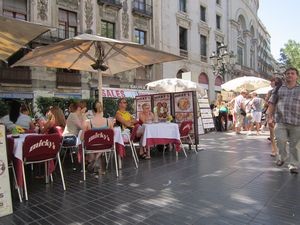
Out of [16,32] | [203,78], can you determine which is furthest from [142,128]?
[203,78]

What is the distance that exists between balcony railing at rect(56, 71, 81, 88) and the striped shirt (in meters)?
17.1

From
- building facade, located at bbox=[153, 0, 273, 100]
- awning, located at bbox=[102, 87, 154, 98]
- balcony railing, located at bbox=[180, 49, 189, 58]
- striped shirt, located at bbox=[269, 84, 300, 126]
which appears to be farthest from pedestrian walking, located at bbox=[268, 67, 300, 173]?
balcony railing, located at bbox=[180, 49, 189, 58]

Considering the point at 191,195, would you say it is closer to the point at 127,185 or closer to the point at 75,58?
the point at 127,185

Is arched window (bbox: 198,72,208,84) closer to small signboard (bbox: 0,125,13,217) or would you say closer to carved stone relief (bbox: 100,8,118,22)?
carved stone relief (bbox: 100,8,118,22)

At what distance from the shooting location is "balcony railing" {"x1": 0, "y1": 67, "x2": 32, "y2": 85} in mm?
18784

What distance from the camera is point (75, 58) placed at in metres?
8.88

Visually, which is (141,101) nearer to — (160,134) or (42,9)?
(160,134)

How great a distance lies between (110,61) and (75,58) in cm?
105

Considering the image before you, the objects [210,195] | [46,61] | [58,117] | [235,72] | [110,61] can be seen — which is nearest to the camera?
[210,195]

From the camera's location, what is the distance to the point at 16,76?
19.3 m

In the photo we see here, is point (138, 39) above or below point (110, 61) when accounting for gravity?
above

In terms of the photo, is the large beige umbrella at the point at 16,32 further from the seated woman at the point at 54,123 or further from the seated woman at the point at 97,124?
the seated woman at the point at 97,124

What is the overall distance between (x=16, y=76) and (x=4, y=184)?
16516 millimetres

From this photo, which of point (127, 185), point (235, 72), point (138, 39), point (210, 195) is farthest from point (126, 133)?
point (235, 72)
